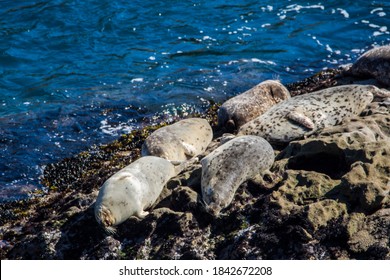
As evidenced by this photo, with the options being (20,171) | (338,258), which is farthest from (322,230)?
(20,171)

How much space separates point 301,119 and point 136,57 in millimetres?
5115

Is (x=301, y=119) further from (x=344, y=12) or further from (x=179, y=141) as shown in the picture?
(x=344, y=12)

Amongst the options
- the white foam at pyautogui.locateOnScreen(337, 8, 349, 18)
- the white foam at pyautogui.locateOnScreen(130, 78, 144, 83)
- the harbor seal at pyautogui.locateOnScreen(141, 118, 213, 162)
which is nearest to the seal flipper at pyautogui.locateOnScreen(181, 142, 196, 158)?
the harbor seal at pyautogui.locateOnScreen(141, 118, 213, 162)

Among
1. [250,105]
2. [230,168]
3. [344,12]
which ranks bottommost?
[344,12]

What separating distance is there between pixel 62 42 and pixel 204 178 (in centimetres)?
694

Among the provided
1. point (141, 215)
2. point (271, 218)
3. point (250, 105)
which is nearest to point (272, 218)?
point (271, 218)

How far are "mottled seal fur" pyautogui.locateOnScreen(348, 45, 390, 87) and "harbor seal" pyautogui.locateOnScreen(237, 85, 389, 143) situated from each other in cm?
98

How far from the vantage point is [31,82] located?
1053 cm

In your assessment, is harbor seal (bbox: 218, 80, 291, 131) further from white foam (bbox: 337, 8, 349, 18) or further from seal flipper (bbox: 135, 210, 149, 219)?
white foam (bbox: 337, 8, 349, 18)

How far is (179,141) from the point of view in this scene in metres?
7.05

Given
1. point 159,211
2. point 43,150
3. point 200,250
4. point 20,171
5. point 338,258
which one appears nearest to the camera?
point 338,258

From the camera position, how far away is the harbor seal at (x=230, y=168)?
17.5ft

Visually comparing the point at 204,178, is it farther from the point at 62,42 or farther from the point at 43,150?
the point at 62,42

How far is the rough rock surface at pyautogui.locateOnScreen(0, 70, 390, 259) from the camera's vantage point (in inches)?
181
